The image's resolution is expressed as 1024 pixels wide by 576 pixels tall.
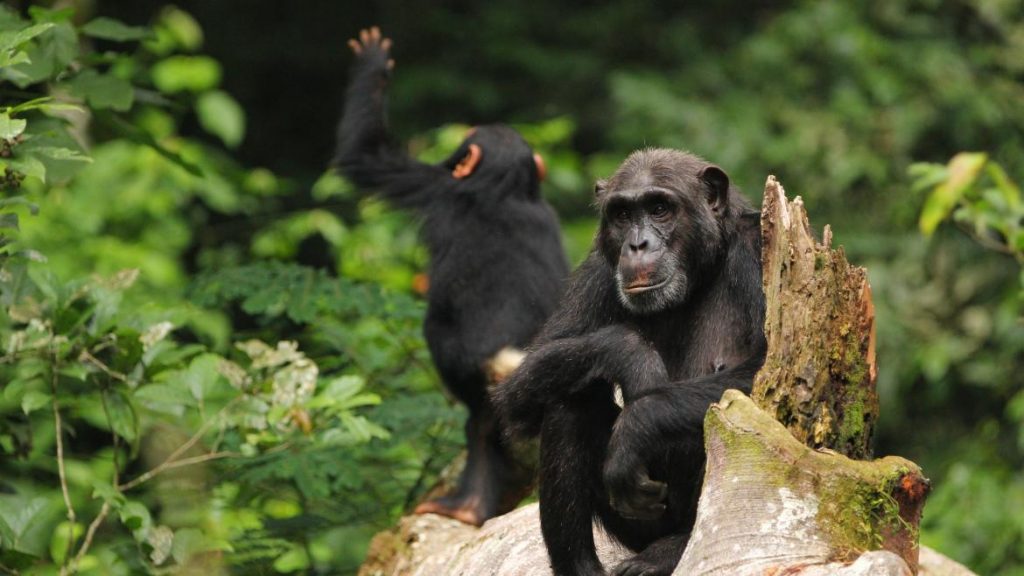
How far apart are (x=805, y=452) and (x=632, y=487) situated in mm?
666

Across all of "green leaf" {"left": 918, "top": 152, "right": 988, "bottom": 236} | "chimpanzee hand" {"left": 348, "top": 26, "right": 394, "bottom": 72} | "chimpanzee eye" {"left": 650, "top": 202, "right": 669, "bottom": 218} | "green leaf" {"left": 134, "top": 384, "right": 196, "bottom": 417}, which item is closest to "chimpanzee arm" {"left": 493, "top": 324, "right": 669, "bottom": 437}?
"chimpanzee eye" {"left": 650, "top": 202, "right": 669, "bottom": 218}

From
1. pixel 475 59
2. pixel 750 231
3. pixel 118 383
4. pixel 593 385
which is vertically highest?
pixel 750 231

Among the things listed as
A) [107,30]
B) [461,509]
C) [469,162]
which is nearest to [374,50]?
[469,162]

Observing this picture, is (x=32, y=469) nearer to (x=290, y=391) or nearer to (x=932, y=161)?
(x=290, y=391)

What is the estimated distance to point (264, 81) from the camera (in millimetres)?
16375

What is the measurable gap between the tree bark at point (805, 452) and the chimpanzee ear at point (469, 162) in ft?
13.5

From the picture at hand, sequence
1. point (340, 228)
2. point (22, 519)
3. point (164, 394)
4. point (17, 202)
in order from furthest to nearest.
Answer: point (340, 228)
point (164, 394)
point (22, 519)
point (17, 202)

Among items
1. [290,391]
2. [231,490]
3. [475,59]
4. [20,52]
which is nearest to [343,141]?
[231,490]

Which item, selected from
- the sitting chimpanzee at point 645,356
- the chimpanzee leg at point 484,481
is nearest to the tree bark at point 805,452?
the sitting chimpanzee at point 645,356

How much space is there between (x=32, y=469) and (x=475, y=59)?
924 centimetres

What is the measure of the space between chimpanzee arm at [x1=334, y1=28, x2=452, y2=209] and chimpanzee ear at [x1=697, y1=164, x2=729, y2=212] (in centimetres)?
388

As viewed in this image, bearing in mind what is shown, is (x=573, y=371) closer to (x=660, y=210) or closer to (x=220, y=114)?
(x=660, y=210)

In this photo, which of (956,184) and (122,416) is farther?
(956,184)

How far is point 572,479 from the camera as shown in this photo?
14.4 feet
